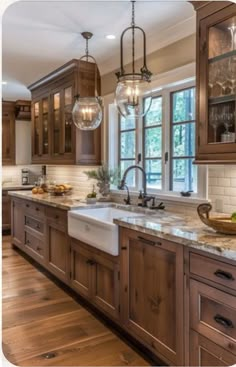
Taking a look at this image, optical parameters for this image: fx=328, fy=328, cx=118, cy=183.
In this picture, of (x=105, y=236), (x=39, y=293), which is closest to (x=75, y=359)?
(x=105, y=236)

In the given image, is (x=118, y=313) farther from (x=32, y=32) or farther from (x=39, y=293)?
(x=32, y=32)

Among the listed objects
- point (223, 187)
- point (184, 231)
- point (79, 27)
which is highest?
point (79, 27)

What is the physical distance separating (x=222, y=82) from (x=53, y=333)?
225cm

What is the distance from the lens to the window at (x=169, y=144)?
296 cm

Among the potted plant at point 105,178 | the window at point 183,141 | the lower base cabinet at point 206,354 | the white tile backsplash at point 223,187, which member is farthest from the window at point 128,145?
the lower base cabinet at point 206,354

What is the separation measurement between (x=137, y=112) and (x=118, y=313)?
1.57 metres

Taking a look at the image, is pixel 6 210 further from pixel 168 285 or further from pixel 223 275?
pixel 223 275

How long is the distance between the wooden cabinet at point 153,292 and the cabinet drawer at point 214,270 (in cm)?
11

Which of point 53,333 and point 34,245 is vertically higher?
point 34,245

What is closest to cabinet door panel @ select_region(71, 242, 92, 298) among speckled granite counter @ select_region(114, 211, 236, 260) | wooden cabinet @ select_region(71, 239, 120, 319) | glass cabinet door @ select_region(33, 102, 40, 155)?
wooden cabinet @ select_region(71, 239, 120, 319)

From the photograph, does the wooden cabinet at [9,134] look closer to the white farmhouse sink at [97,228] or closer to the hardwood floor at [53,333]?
the hardwood floor at [53,333]

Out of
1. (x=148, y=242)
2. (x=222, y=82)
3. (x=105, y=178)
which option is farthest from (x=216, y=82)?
Result: (x=105, y=178)

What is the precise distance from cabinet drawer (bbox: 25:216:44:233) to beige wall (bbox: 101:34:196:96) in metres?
2.20

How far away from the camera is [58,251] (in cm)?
360
